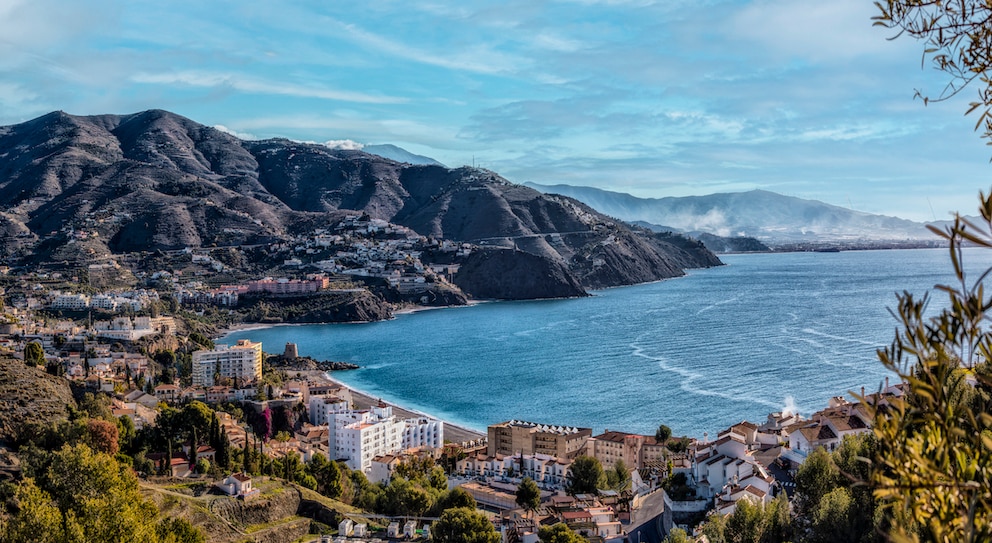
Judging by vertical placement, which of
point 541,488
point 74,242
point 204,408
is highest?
point 74,242

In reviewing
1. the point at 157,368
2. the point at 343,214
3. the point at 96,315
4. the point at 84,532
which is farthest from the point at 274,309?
the point at 84,532

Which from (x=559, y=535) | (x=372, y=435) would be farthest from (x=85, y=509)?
(x=372, y=435)

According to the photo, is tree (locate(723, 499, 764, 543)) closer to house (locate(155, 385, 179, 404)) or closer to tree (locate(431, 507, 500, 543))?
tree (locate(431, 507, 500, 543))

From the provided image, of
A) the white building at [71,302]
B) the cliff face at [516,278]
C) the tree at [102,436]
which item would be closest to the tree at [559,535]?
the tree at [102,436]

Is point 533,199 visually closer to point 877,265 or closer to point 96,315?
point 877,265

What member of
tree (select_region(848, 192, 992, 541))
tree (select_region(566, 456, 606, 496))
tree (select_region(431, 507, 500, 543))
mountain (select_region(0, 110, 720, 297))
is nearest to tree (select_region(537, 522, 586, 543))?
tree (select_region(431, 507, 500, 543))

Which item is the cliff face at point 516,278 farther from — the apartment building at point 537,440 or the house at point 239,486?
the house at point 239,486
